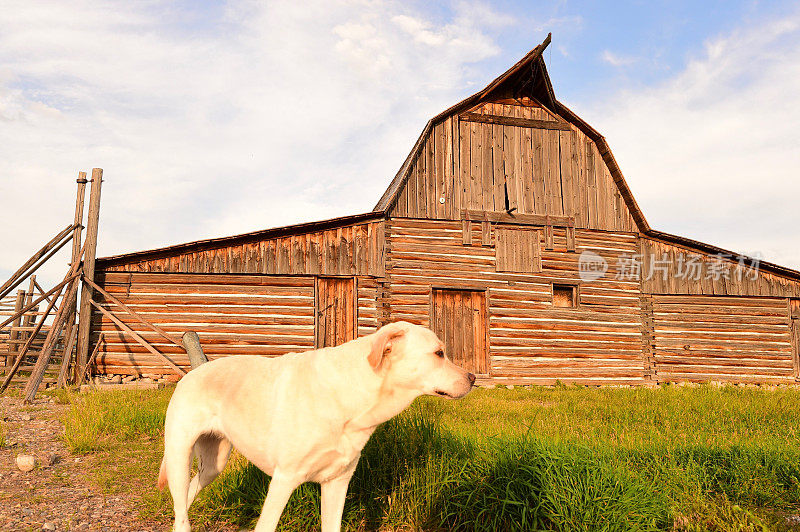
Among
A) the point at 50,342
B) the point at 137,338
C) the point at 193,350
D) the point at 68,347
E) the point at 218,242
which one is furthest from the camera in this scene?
the point at 218,242

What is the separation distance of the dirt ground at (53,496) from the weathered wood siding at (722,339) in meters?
15.1

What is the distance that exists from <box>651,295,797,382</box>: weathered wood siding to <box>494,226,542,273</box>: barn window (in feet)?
14.0

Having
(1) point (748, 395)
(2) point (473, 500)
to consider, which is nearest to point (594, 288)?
(1) point (748, 395)

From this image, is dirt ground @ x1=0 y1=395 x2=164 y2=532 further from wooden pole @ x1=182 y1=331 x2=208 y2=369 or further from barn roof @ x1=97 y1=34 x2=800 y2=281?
barn roof @ x1=97 y1=34 x2=800 y2=281

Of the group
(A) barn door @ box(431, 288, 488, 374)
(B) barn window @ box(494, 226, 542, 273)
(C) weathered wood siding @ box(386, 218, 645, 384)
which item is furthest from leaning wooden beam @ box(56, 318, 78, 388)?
(B) barn window @ box(494, 226, 542, 273)

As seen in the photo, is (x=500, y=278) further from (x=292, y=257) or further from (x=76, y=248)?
(x=76, y=248)

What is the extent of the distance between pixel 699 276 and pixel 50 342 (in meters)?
17.5

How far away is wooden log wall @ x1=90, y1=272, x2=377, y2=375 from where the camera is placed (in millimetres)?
12984

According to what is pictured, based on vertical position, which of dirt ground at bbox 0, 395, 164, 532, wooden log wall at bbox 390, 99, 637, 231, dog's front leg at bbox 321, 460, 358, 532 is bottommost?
dirt ground at bbox 0, 395, 164, 532

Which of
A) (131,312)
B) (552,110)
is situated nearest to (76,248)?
(131,312)

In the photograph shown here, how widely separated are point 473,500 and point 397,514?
592 mm

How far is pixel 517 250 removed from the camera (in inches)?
591

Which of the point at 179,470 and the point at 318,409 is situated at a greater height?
the point at 318,409

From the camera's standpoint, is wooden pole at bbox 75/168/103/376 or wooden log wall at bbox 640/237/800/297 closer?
wooden pole at bbox 75/168/103/376
